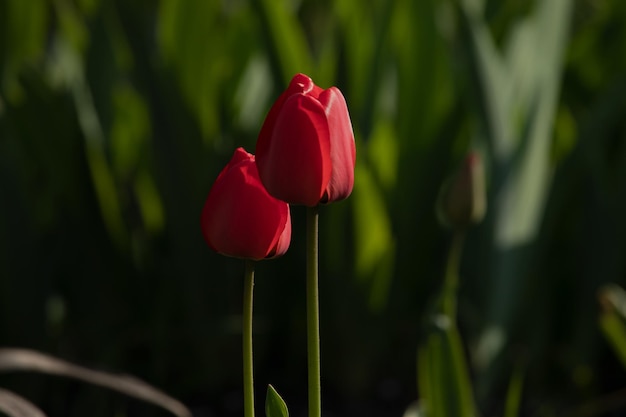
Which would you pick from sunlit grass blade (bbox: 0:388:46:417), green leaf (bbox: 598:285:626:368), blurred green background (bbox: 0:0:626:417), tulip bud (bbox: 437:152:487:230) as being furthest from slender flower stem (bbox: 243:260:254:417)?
blurred green background (bbox: 0:0:626:417)

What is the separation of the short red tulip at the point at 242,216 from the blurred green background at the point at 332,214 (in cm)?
75

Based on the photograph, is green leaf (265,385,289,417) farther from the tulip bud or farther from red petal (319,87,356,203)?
the tulip bud

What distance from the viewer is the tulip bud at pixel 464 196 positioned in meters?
1.04

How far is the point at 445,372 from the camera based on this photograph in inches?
39.5

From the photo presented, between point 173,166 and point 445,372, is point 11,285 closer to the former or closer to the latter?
point 173,166

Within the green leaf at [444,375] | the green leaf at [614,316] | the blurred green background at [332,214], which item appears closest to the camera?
the green leaf at [444,375]

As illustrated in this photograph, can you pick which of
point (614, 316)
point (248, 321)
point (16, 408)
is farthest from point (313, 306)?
point (614, 316)

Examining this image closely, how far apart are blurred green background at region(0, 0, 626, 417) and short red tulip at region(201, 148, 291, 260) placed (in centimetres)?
75

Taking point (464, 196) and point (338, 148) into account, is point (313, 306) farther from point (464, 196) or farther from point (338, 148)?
point (464, 196)

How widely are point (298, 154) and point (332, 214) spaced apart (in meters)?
0.86

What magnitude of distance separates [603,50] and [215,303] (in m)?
0.79

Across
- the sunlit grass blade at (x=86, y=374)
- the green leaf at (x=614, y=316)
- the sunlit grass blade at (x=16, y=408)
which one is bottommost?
the sunlit grass blade at (x=16, y=408)

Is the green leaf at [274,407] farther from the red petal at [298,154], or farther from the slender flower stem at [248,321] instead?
the red petal at [298,154]

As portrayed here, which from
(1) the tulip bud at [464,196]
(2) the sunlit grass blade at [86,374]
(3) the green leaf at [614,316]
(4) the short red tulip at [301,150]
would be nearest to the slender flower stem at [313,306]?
(4) the short red tulip at [301,150]
